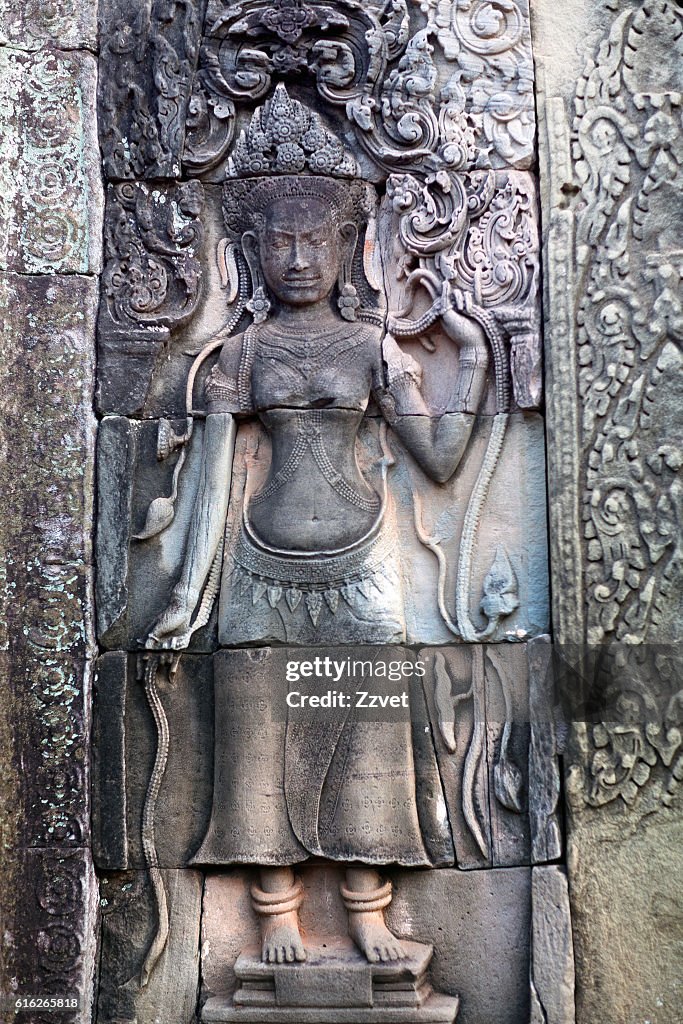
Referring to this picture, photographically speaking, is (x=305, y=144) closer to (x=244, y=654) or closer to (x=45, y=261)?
(x=45, y=261)

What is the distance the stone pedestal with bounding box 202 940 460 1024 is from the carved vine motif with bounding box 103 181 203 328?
2.60 meters

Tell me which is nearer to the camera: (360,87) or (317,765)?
(317,765)

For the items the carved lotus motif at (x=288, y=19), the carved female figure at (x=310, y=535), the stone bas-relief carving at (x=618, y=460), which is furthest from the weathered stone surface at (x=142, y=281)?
the stone bas-relief carving at (x=618, y=460)

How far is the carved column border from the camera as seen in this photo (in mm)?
4941

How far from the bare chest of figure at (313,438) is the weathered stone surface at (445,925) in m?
1.35

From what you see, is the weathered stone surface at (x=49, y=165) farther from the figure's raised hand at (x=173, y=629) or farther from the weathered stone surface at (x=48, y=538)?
the figure's raised hand at (x=173, y=629)

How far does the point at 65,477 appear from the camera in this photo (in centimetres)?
514

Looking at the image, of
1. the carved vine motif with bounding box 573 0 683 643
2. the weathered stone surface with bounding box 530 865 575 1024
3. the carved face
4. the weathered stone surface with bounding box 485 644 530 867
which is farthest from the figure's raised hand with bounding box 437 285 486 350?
the weathered stone surface with bounding box 530 865 575 1024

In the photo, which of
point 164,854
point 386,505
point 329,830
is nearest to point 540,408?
point 386,505

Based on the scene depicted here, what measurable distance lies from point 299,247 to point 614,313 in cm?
129

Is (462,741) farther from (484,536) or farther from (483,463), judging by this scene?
(483,463)

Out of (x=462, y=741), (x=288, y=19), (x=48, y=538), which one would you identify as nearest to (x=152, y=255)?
(x=288, y=19)

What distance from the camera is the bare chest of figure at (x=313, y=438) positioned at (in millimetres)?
5090

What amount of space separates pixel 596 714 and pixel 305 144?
8.36 feet
